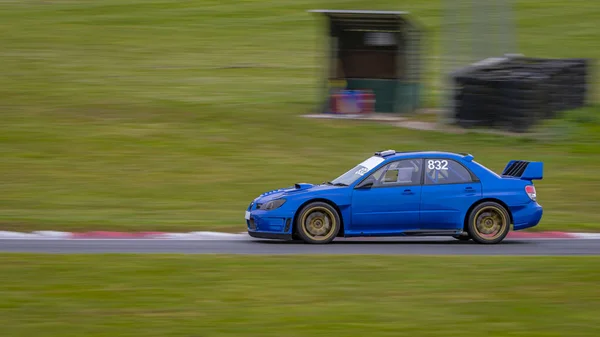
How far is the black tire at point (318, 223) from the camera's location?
12.9m

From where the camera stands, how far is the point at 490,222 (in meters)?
13.3

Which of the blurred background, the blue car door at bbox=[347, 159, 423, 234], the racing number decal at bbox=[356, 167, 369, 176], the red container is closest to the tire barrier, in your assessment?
the blurred background

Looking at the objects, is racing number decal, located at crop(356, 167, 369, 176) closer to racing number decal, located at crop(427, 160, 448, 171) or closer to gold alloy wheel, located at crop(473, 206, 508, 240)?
racing number decal, located at crop(427, 160, 448, 171)

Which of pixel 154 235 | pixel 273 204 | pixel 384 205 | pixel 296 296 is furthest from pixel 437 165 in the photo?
pixel 296 296

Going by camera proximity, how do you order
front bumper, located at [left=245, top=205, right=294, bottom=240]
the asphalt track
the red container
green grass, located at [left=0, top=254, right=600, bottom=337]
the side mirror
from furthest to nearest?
the red container < the side mirror < front bumper, located at [left=245, top=205, right=294, bottom=240] < the asphalt track < green grass, located at [left=0, top=254, right=600, bottom=337]

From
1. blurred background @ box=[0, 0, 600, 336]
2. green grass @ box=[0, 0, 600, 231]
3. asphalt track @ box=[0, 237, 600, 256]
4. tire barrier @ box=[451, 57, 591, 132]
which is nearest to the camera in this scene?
blurred background @ box=[0, 0, 600, 336]

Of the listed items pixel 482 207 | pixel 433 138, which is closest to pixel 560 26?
pixel 433 138

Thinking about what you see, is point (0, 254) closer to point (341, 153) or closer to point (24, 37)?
point (341, 153)

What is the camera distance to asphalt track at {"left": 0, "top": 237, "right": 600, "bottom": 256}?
12336mm

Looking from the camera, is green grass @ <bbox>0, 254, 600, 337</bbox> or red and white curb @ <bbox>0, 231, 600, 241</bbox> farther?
red and white curb @ <bbox>0, 231, 600, 241</bbox>

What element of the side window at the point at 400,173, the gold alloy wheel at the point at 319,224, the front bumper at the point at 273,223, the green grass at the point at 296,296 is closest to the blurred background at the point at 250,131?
the green grass at the point at 296,296

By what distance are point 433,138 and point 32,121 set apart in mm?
9676

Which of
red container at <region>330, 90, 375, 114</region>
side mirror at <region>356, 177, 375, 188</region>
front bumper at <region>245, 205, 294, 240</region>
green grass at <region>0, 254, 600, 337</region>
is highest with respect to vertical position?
red container at <region>330, 90, 375, 114</region>

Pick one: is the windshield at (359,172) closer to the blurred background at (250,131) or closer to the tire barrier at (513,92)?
the blurred background at (250,131)
